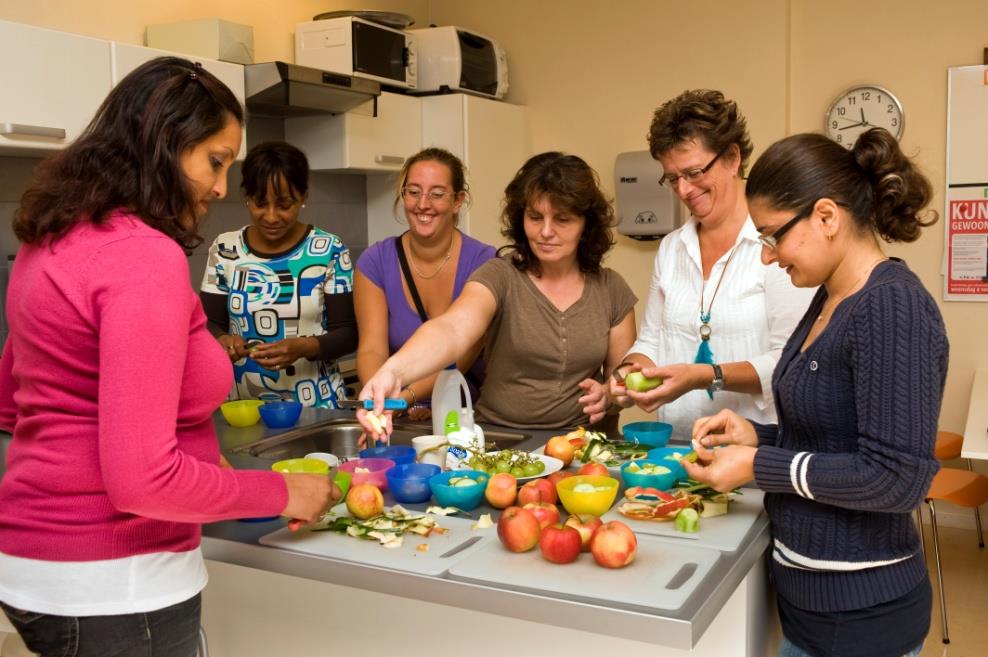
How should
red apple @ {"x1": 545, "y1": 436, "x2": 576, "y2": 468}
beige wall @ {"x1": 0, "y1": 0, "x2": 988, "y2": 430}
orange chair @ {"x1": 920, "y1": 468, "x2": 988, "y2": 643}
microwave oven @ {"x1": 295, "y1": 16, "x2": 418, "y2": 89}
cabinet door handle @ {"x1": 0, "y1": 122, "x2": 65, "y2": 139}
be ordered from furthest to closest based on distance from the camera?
beige wall @ {"x1": 0, "y1": 0, "x2": 988, "y2": 430} → microwave oven @ {"x1": 295, "y1": 16, "x2": 418, "y2": 89} → orange chair @ {"x1": 920, "y1": 468, "x2": 988, "y2": 643} → cabinet door handle @ {"x1": 0, "y1": 122, "x2": 65, "y2": 139} → red apple @ {"x1": 545, "y1": 436, "x2": 576, "y2": 468}

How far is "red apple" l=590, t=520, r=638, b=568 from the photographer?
1.30 metres

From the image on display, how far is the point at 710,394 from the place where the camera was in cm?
207

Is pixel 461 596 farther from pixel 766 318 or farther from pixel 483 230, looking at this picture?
pixel 483 230

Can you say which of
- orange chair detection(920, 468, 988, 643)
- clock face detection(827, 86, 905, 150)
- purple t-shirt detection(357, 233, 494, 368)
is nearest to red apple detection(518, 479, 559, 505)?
purple t-shirt detection(357, 233, 494, 368)

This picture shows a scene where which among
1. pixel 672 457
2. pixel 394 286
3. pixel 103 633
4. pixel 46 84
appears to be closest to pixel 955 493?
pixel 672 457

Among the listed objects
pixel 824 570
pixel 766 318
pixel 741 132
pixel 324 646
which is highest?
pixel 741 132

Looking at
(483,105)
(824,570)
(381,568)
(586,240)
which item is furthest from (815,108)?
(381,568)

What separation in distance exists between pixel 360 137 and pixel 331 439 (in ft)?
6.15

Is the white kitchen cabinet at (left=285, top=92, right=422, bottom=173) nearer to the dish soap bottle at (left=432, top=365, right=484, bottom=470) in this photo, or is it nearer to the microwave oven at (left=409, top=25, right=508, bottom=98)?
the microwave oven at (left=409, top=25, right=508, bottom=98)

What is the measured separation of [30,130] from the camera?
2518 millimetres

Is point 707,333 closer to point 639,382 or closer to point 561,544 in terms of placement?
point 639,382

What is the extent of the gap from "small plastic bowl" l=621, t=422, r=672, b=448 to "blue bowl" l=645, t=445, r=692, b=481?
0.07 m

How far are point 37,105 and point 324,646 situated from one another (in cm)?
175

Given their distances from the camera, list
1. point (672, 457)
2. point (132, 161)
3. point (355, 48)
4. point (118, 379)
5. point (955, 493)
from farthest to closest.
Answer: point (355, 48) < point (955, 493) < point (672, 457) < point (132, 161) < point (118, 379)
